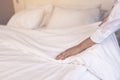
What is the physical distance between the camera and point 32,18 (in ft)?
8.18

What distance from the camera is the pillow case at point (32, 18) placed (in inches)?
97.8

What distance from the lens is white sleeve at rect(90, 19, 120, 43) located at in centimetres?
139

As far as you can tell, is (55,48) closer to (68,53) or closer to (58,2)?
(68,53)

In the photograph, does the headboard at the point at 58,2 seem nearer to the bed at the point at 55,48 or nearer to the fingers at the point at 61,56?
the bed at the point at 55,48

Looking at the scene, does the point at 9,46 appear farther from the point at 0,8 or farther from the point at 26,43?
the point at 0,8

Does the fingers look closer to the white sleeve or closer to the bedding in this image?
the bedding

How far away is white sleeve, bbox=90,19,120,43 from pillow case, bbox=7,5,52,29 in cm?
108

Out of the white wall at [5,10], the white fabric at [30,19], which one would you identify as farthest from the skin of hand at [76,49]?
the white wall at [5,10]

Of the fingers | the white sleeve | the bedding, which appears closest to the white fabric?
the bedding

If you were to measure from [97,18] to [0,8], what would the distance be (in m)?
1.42

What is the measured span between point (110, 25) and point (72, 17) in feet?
2.83

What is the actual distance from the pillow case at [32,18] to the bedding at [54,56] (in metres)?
0.43

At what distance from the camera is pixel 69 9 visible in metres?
2.36

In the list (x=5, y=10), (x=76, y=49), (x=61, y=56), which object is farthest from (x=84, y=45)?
(x=5, y=10)
